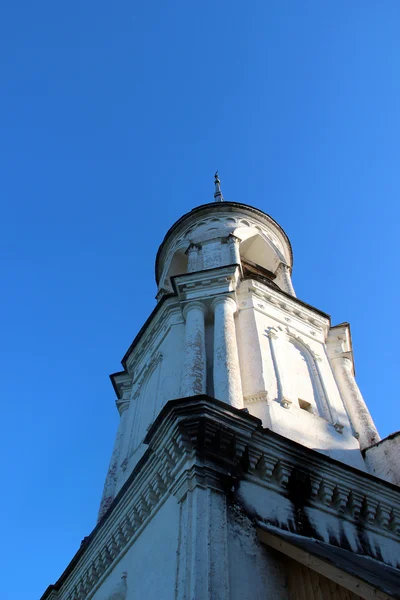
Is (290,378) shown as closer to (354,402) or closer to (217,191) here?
(354,402)

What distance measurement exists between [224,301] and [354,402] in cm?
380

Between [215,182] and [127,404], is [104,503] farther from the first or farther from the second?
[215,182]

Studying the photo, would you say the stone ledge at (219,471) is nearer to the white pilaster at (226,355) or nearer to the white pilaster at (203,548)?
the white pilaster at (203,548)

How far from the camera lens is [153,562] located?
26.6 feet

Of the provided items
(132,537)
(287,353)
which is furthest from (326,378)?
(132,537)

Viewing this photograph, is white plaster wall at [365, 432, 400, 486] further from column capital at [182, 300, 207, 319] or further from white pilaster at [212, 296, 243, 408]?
column capital at [182, 300, 207, 319]

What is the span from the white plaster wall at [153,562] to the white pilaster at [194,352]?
266 centimetres

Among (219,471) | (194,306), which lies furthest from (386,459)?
(194,306)

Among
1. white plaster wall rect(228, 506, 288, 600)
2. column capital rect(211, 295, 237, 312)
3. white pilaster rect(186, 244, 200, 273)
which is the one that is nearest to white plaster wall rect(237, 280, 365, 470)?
column capital rect(211, 295, 237, 312)

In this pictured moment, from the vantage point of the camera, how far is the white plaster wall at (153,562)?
745 centimetres

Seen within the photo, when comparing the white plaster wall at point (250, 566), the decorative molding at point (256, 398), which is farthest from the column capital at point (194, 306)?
the white plaster wall at point (250, 566)

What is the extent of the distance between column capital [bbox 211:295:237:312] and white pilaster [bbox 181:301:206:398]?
275 mm

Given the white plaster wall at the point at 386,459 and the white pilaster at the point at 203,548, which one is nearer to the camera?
the white pilaster at the point at 203,548

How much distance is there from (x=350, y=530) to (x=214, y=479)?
254cm
